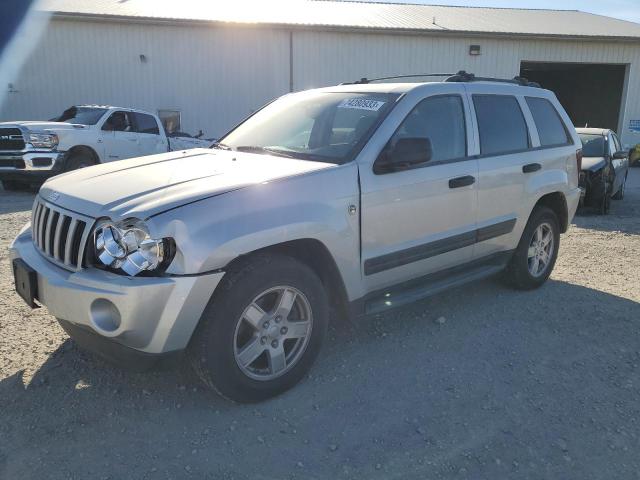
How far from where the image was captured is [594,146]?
10.3 metres

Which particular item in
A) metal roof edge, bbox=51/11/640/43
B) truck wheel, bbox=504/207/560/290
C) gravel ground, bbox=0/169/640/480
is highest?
metal roof edge, bbox=51/11/640/43

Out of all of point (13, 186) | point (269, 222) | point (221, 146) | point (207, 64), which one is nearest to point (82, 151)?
point (13, 186)

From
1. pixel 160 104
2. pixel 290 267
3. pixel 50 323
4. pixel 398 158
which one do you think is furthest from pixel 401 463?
pixel 160 104

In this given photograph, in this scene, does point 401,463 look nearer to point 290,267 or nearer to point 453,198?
point 290,267

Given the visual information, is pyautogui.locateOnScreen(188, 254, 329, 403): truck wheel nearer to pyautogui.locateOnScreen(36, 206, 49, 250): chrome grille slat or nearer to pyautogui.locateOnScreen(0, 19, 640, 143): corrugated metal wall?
pyautogui.locateOnScreen(36, 206, 49, 250): chrome grille slat

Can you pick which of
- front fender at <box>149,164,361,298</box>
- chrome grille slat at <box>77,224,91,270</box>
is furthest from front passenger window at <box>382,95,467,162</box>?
chrome grille slat at <box>77,224,91,270</box>

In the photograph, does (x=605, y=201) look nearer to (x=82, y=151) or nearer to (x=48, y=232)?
(x=48, y=232)

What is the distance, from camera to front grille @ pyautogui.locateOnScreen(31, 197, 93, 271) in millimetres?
2824

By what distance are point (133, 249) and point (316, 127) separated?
1.79 meters

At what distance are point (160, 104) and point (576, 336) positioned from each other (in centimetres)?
1558

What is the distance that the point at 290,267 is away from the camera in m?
3.10

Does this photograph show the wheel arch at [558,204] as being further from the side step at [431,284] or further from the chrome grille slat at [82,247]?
the chrome grille slat at [82,247]

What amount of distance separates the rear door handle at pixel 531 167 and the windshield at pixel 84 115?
383 inches

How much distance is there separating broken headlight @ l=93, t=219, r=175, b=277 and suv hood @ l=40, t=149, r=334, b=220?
0.06 m
